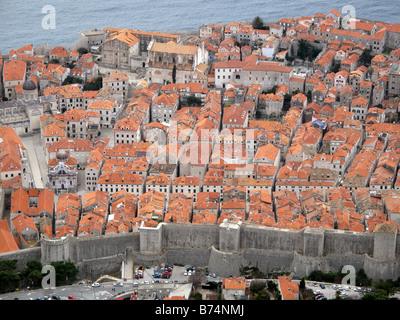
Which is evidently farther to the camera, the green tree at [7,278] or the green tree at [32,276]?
the green tree at [32,276]

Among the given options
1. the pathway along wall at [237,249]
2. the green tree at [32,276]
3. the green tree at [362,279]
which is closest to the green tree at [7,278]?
the green tree at [32,276]

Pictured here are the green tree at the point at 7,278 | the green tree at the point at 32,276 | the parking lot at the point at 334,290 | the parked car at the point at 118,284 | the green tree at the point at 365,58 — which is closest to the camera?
the parking lot at the point at 334,290

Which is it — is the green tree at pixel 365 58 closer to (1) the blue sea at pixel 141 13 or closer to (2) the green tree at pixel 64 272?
(1) the blue sea at pixel 141 13

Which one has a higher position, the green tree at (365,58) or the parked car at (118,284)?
the green tree at (365,58)

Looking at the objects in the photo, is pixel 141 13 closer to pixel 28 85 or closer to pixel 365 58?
pixel 365 58

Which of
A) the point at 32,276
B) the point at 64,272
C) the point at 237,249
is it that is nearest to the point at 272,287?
the point at 237,249
